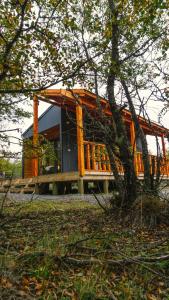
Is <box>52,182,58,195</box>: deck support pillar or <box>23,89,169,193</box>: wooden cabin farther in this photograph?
<box>52,182,58,195</box>: deck support pillar

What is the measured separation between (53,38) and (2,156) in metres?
1.84

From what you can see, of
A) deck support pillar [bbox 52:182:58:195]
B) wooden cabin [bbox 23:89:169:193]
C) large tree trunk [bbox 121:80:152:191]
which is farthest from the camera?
deck support pillar [bbox 52:182:58:195]

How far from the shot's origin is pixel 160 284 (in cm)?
215

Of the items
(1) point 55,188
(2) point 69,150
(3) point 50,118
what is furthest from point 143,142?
(3) point 50,118

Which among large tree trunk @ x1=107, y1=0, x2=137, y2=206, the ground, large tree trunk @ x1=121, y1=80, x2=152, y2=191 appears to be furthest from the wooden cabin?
the ground

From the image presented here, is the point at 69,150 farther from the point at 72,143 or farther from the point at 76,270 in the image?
the point at 76,270

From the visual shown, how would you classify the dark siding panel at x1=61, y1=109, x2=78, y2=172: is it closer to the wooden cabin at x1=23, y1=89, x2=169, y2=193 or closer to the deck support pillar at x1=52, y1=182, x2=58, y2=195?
the wooden cabin at x1=23, y1=89, x2=169, y2=193

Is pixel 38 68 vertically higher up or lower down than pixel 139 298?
higher up

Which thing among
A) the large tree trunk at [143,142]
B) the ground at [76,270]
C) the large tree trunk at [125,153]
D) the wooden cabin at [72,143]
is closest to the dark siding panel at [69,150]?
the wooden cabin at [72,143]

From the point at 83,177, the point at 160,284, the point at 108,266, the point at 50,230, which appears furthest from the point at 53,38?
the point at 83,177

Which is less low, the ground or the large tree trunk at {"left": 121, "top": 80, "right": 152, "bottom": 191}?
the large tree trunk at {"left": 121, "top": 80, "right": 152, "bottom": 191}

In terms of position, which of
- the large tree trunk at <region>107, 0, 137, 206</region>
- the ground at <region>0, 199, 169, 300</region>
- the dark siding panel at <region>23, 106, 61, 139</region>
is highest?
the dark siding panel at <region>23, 106, 61, 139</region>

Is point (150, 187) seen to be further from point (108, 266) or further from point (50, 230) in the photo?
point (108, 266)

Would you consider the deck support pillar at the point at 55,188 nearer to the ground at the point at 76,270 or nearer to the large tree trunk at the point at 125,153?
the large tree trunk at the point at 125,153
